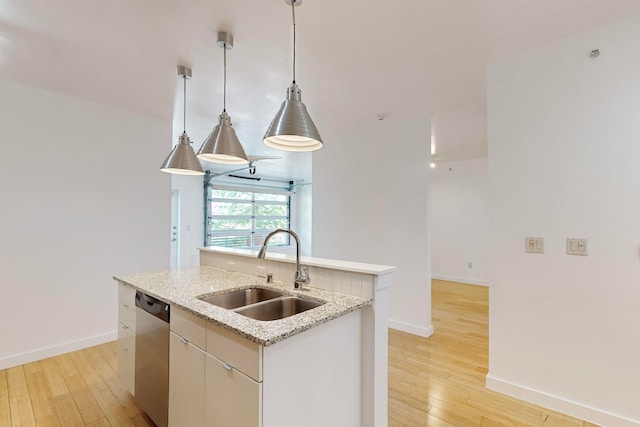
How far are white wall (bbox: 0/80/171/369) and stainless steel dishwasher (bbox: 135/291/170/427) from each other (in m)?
1.61

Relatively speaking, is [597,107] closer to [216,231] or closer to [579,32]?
[579,32]

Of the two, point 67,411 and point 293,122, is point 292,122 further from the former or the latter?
point 67,411

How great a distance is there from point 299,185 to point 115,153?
6.25 metres

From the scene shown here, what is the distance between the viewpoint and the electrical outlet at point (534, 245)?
2.10 meters

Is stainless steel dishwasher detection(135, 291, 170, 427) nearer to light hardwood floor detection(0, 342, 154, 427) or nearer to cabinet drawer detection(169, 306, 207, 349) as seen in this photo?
cabinet drawer detection(169, 306, 207, 349)

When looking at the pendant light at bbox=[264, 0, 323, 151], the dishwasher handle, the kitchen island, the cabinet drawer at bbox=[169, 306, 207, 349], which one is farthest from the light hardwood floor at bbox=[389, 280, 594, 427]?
the pendant light at bbox=[264, 0, 323, 151]

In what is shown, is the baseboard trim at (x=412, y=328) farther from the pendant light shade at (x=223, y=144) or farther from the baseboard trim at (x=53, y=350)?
the baseboard trim at (x=53, y=350)

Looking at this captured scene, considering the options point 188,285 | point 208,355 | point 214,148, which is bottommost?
point 208,355

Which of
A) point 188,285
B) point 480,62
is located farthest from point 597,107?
point 188,285

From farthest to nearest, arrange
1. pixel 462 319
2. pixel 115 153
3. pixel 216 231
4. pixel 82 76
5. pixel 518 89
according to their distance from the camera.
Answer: pixel 216 231, pixel 462 319, pixel 115 153, pixel 82 76, pixel 518 89

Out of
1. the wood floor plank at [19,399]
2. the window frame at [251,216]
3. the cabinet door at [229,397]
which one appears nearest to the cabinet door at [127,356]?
the wood floor plank at [19,399]

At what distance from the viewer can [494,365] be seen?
2.30 meters

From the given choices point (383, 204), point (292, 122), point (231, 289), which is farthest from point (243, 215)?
point (292, 122)

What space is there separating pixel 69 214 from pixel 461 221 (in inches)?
249
